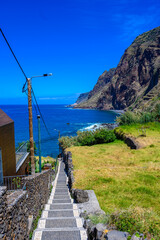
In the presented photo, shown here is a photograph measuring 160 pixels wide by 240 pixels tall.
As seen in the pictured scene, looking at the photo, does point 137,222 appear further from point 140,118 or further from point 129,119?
point 129,119

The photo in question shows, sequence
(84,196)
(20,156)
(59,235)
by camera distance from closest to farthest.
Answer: (59,235) → (84,196) → (20,156)

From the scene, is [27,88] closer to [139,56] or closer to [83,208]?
[83,208]

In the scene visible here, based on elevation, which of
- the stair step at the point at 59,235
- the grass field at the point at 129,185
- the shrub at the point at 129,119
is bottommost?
the stair step at the point at 59,235

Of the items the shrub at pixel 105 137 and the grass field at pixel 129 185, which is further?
the shrub at pixel 105 137

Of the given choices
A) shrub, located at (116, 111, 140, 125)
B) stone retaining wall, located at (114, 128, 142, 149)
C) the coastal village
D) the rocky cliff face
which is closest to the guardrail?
the coastal village

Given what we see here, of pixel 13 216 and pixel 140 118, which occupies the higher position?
pixel 140 118

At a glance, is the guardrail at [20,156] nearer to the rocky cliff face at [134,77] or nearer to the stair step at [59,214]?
the stair step at [59,214]

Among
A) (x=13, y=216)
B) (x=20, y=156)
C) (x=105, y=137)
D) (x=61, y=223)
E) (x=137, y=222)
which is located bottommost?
(x=61, y=223)

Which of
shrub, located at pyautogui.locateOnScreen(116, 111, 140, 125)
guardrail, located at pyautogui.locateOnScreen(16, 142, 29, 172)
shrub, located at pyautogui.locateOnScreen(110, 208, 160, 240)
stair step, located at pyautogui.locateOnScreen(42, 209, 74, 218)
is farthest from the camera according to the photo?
shrub, located at pyautogui.locateOnScreen(116, 111, 140, 125)

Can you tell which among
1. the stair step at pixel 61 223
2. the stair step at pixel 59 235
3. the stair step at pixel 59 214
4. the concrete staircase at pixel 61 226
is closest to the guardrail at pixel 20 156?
the stair step at pixel 59 214

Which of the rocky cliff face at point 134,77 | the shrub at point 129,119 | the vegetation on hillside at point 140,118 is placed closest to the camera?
the vegetation on hillside at point 140,118

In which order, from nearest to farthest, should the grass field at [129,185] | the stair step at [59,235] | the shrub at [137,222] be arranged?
the shrub at [137,222] < the grass field at [129,185] < the stair step at [59,235]

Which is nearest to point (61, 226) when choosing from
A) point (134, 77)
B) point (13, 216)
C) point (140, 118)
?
point (13, 216)

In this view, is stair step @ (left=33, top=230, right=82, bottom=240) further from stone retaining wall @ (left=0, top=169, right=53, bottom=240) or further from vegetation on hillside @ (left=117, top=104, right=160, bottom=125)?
vegetation on hillside @ (left=117, top=104, right=160, bottom=125)
